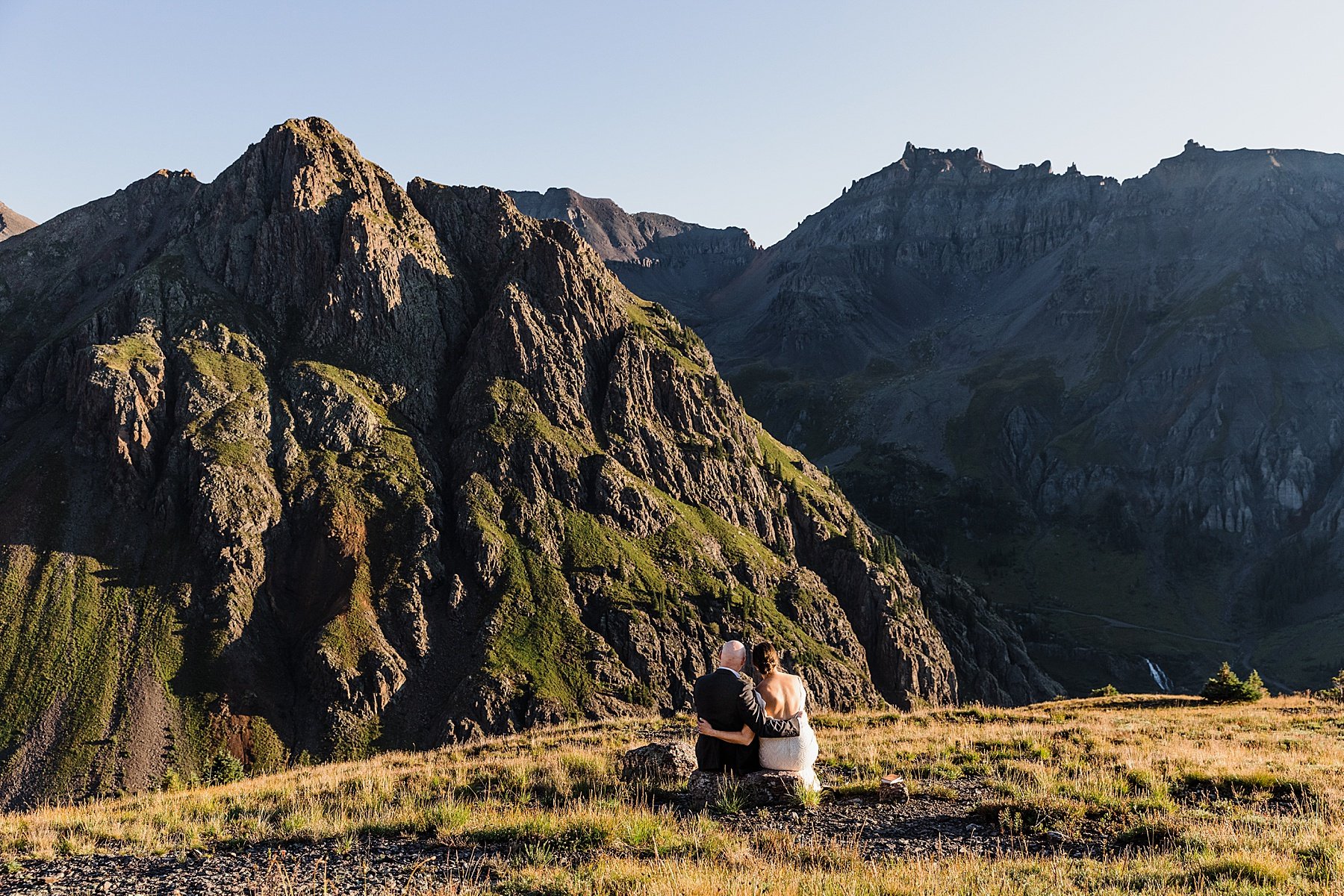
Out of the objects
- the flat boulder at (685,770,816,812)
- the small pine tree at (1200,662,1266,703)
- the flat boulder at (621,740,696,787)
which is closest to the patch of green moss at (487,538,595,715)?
the small pine tree at (1200,662,1266,703)

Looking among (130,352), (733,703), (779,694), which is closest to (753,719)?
(733,703)

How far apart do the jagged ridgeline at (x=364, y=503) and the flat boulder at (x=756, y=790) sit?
102 m

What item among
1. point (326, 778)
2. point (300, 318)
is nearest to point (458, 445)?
point (300, 318)

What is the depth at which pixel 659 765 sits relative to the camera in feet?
67.6

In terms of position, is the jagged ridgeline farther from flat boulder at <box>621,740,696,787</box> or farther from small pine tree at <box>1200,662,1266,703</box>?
flat boulder at <box>621,740,696,787</box>

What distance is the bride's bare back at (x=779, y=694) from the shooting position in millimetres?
16406

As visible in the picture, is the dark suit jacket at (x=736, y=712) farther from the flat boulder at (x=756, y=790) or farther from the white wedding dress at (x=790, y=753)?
the flat boulder at (x=756, y=790)

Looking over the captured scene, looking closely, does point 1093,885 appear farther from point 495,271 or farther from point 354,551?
point 495,271

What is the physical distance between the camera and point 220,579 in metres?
117

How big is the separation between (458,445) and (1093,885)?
14570 cm

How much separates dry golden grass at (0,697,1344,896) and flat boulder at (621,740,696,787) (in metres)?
0.65

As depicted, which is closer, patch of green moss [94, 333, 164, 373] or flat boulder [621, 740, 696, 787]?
flat boulder [621, 740, 696, 787]

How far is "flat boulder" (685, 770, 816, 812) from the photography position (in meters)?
16.6

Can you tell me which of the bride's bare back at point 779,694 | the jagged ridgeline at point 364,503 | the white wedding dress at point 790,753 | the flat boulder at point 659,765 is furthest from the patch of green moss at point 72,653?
the bride's bare back at point 779,694
